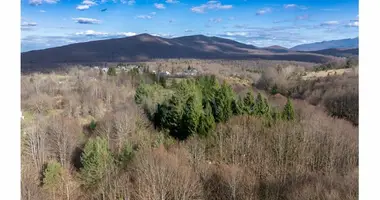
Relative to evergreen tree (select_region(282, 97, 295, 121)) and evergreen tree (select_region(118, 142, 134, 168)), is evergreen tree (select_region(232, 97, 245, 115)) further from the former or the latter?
evergreen tree (select_region(118, 142, 134, 168))

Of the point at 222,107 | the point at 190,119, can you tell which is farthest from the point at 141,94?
the point at 190,119

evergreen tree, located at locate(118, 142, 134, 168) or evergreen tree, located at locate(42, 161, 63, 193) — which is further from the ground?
evergreen tree, located at locate(118, 142, 134, 168)

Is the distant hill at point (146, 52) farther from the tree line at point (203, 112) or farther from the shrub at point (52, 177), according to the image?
the shrub at point (52, 177)

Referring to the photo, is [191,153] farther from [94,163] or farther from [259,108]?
[259,108]

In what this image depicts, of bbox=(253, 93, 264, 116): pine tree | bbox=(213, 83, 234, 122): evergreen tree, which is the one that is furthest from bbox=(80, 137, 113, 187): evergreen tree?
bbox=(253, 93, 264, 116): pine tree

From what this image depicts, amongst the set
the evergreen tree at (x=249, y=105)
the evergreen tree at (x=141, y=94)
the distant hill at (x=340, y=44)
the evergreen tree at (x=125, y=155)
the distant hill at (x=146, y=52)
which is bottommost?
the evergreen tree at (x=125, y=155)

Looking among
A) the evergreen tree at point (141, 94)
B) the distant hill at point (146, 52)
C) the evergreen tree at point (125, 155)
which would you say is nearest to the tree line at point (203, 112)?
the evergreen tree at point (141, 94)
